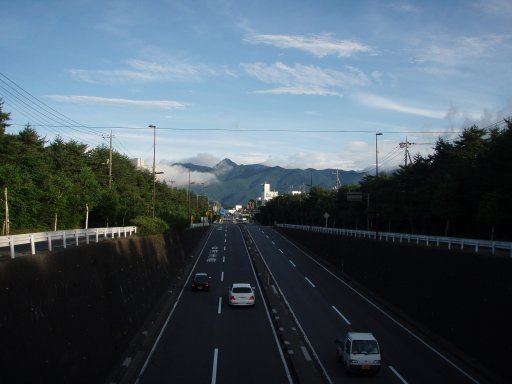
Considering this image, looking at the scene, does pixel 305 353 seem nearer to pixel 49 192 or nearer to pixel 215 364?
pixel 215 364

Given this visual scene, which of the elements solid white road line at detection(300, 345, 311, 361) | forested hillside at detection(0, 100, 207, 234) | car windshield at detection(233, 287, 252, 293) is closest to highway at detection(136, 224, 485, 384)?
solid white road line at detection(300, 345, 311, 361)

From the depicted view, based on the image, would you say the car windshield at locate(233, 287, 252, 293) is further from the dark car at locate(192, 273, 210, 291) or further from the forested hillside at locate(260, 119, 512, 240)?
the forested hillside at locate(260, 119, 512, 240)

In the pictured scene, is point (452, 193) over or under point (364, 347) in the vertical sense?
over

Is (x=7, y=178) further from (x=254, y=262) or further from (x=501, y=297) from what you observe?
(x=501, y=297)

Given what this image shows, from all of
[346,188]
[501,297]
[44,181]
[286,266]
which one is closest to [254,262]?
[286,266]

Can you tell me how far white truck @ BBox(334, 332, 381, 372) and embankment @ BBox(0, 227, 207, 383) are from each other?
8.55 m

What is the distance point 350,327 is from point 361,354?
7797 mm

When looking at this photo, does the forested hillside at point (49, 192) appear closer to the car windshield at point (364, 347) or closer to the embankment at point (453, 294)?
→ the embankment at point (453, 294)

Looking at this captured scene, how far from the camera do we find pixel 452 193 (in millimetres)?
44406

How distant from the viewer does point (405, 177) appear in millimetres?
64875

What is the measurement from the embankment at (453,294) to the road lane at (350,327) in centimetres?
106

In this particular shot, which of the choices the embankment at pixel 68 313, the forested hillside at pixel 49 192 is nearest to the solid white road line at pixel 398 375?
the embankment at pixel 68 313

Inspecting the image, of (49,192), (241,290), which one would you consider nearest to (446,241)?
(241,290)

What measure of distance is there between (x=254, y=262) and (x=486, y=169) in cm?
2424
